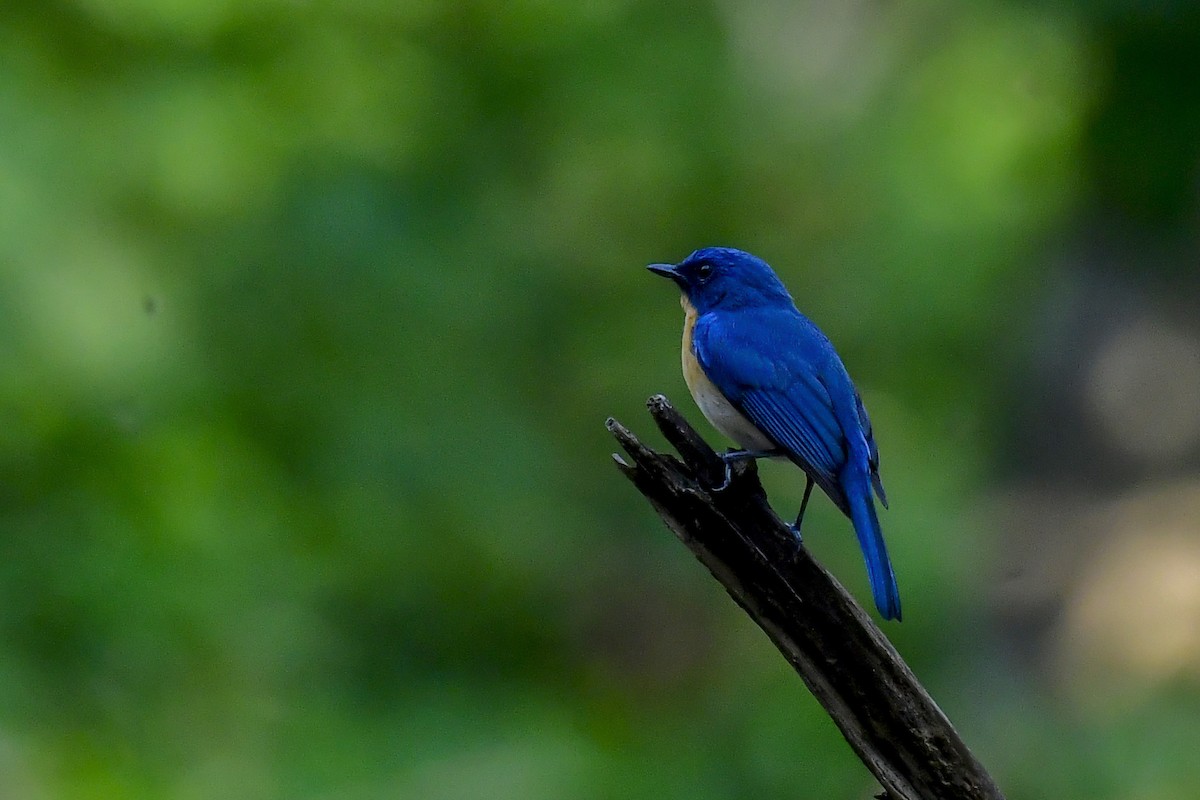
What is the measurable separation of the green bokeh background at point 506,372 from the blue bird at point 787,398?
2663mm

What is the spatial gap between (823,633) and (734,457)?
0.64 m

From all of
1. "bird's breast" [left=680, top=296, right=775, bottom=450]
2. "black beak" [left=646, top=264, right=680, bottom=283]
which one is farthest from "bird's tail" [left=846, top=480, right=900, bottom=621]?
"black beak" [left=646, top=264, right=680, bottom=283]

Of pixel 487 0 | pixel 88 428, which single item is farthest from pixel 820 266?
pixel 88 428

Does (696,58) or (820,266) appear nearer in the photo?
(696,58)

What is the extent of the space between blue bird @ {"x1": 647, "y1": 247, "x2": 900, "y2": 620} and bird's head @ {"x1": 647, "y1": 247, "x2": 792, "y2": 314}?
0.01 m

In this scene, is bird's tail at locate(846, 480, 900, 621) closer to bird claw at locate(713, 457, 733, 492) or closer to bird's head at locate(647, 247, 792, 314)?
bird claw at locate(713, 457, 733, 492)

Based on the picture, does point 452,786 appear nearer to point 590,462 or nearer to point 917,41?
point 590,462

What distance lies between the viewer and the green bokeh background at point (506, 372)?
20.9 feet

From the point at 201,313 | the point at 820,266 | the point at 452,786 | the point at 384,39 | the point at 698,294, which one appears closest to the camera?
the point at 698,294

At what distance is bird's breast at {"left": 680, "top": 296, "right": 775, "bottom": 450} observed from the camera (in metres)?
4.49

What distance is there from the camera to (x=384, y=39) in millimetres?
7906

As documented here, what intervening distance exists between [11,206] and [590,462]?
3.71m

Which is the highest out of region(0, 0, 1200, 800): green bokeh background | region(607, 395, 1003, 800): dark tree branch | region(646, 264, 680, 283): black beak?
region(0, 0, 1200, 800): green bokeh background

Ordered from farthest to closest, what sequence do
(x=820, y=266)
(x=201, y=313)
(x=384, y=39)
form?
1. (x=820, y=266)
2. (x=384, y=39)
3. (x=201, y=313)
